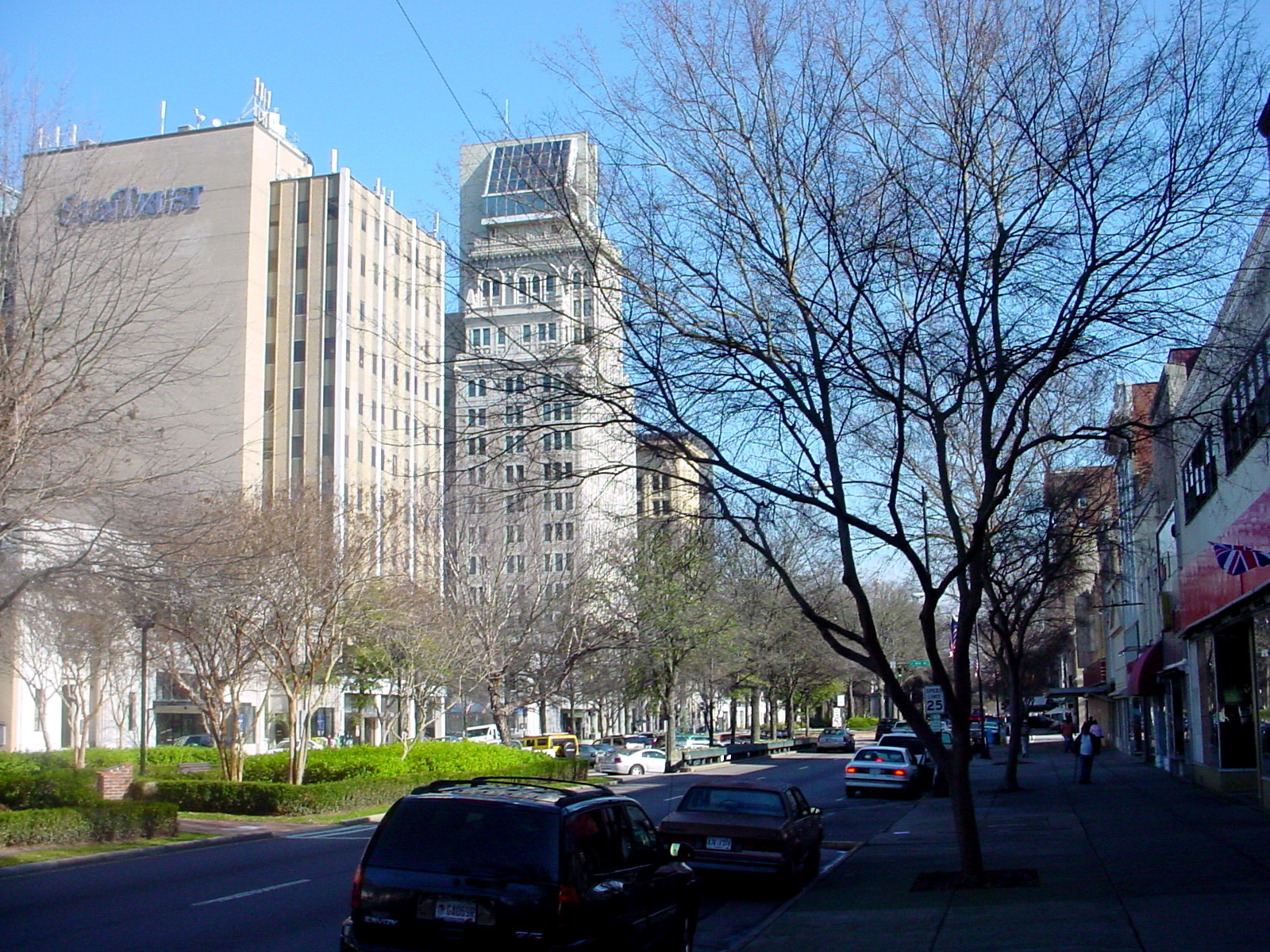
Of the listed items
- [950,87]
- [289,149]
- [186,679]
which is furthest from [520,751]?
[289,149]

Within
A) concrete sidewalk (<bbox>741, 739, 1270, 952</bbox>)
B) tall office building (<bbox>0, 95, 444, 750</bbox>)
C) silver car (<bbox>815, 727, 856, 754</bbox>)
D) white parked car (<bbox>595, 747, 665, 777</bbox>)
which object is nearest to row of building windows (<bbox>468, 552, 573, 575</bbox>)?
tall office building (<bbox>0, 95, 444, 750</bbox>)

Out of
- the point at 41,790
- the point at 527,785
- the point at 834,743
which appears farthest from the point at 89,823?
the point at 834,743

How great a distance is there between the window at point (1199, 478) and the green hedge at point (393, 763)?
59.5ft

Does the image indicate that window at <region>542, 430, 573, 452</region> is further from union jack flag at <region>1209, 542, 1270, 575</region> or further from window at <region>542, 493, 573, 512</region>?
union jack flag at <region>1209, 542, 1270, 575</region>

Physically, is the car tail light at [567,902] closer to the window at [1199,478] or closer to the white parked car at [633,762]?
the window at [1199,478]

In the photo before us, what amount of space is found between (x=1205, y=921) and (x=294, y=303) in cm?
6965

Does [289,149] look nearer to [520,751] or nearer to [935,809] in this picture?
[520,751]

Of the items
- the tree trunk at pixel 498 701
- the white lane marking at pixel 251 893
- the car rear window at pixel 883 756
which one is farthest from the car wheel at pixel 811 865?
the tree trunk at pixel 498 701

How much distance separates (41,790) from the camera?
932 inches

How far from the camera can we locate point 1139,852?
1703cm

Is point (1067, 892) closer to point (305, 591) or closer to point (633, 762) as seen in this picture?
point (305, 591)

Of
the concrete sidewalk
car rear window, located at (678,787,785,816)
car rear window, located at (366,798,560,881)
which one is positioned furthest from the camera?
car rear window, located at (678,787,785,816)

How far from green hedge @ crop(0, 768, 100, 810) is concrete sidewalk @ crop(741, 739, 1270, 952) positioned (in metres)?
15.1

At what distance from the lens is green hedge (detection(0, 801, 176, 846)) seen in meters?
18.8
